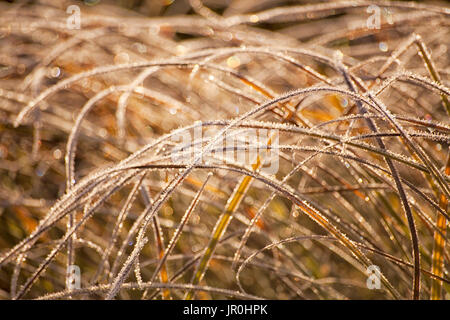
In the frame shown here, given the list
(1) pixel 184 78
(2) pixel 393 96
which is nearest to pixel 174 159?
(1) pixel 184 78

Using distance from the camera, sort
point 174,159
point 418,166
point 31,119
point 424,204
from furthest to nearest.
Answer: point 31,119 → point 424,204 → point 174,159 → point 418,166

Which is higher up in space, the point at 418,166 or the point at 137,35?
the point at 137,35

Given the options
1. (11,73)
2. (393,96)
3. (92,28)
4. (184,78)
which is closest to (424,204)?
(393,96)

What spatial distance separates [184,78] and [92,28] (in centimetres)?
26

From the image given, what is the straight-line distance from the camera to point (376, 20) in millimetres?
1098

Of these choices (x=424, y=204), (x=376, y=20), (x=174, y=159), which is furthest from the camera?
(x=376, y=20)

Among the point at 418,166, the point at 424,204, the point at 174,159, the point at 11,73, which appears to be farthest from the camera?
the point at 11,73

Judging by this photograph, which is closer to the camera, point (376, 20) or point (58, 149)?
point (376, 20)

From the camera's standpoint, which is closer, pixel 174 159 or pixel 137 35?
pixel 174 159

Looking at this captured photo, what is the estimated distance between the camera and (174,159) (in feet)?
2.20
